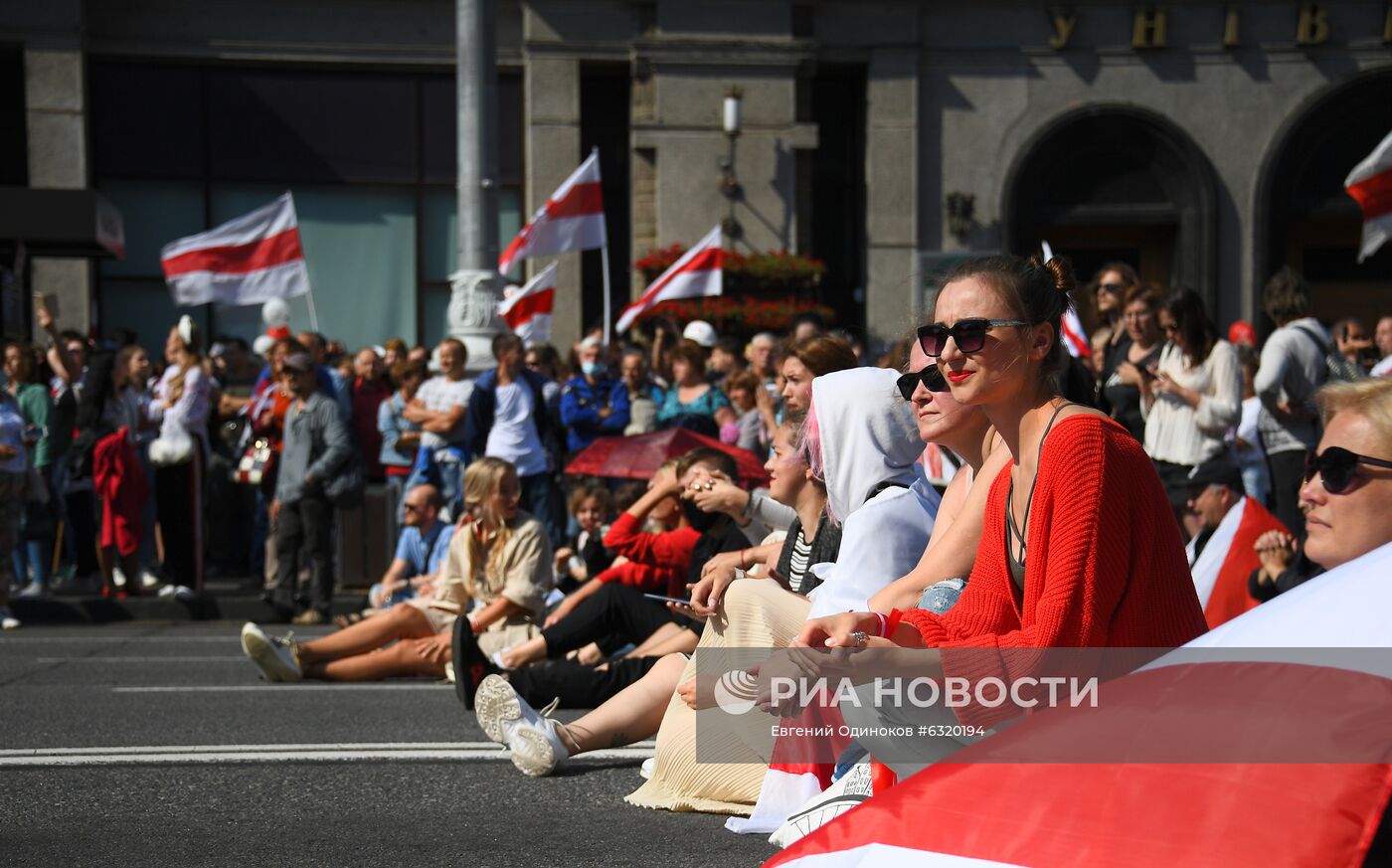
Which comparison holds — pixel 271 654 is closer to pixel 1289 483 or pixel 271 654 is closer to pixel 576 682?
pixel 576 682

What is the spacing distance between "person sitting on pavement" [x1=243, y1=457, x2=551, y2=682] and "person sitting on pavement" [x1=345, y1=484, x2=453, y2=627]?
1.47m

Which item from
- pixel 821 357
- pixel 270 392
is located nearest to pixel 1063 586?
pixel 821 357

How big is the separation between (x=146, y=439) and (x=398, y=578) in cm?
444

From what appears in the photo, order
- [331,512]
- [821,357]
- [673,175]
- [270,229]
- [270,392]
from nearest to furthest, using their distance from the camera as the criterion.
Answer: [821,357] < [331,512] < [270,392] < [270,229] < [673,175]

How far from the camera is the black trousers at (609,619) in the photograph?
28.0ft

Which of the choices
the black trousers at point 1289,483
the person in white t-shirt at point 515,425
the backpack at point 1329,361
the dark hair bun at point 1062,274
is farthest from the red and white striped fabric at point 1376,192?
the dark hair bun at point 1062,274

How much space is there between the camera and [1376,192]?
433 inches

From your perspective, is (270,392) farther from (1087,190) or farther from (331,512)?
(1087,190)

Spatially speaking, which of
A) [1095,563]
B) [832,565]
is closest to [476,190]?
[832,565]

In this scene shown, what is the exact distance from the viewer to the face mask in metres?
8.52

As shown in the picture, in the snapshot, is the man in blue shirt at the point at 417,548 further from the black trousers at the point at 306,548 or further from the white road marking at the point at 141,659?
the black trousers at the point at 306,548

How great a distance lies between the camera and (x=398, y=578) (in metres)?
11.2

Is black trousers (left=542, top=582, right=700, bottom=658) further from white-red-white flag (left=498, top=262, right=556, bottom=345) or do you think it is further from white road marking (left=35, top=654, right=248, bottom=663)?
white-red-white flag (left=498, top=262, right=556, bottom=345)

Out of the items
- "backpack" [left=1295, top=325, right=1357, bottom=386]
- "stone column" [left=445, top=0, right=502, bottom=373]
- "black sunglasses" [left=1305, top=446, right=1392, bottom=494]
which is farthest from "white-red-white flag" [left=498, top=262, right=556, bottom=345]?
"black sunglasses" [left=1305, top=446, right=1392, bottom=494]
